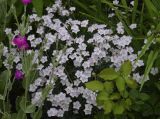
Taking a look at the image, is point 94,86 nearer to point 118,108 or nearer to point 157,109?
point 118,108

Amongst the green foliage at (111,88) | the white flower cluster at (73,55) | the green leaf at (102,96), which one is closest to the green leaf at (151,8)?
the white flower cluster at (73,55)

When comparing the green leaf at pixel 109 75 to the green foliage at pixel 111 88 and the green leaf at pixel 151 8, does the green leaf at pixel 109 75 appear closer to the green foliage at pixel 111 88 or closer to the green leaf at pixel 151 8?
the green foliage at pixel 111 88

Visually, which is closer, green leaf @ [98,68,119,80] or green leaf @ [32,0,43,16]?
green leaf @ [98,68,119,80]

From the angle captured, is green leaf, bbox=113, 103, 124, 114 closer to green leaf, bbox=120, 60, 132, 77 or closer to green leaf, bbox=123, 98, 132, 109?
green leaf, bbox=123, 98, 132, 109

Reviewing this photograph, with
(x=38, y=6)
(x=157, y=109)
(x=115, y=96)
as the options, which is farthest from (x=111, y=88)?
(x=38, y=6)

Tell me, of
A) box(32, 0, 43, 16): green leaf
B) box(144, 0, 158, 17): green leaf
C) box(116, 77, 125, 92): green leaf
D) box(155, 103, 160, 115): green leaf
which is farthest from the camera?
box(32, 0, 43, 16): green leaf

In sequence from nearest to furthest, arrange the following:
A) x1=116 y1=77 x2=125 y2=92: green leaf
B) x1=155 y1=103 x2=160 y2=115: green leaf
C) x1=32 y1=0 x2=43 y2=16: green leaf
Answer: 1. x1=116 y1=77 x2=125 y2=92: green leaf
2. x1=155 y1=103 x2=160 y2=115: green leaf
3. x1=32 y1=0 x2=43 y2=16: green leaf

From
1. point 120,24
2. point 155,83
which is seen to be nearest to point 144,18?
point 120,24

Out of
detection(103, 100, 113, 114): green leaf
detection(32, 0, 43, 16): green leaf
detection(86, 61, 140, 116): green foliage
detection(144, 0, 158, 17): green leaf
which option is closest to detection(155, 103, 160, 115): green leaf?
detection(86, 61, 140, 116): green foliage
